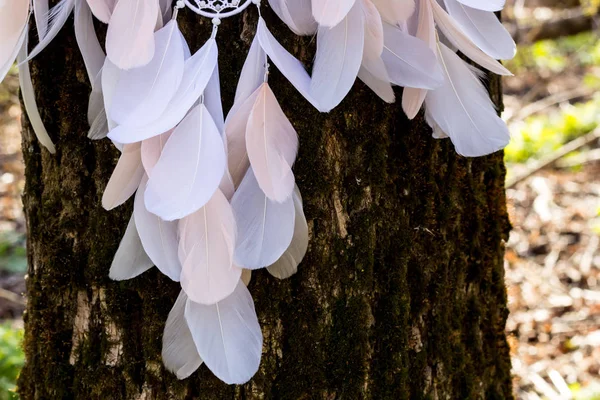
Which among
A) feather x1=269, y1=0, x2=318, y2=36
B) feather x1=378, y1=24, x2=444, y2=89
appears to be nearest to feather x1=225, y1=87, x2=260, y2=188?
feather x1=269, y1=0, x2=318, y2=36

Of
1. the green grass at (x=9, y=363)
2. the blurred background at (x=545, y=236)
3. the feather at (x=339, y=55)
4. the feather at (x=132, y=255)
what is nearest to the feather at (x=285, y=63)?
the feather at (x=339, y=55)

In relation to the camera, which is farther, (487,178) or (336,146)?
(487,178)

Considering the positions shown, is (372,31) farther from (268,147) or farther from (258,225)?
(258,225)

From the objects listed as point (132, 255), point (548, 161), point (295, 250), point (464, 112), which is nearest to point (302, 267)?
point (295, 250)

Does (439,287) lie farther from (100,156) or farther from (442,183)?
(100,156)

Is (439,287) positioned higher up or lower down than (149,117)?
lower down

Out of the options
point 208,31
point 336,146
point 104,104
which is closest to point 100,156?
point 104,104

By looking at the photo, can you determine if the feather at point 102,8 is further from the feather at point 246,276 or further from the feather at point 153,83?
the feather at point 246,276
